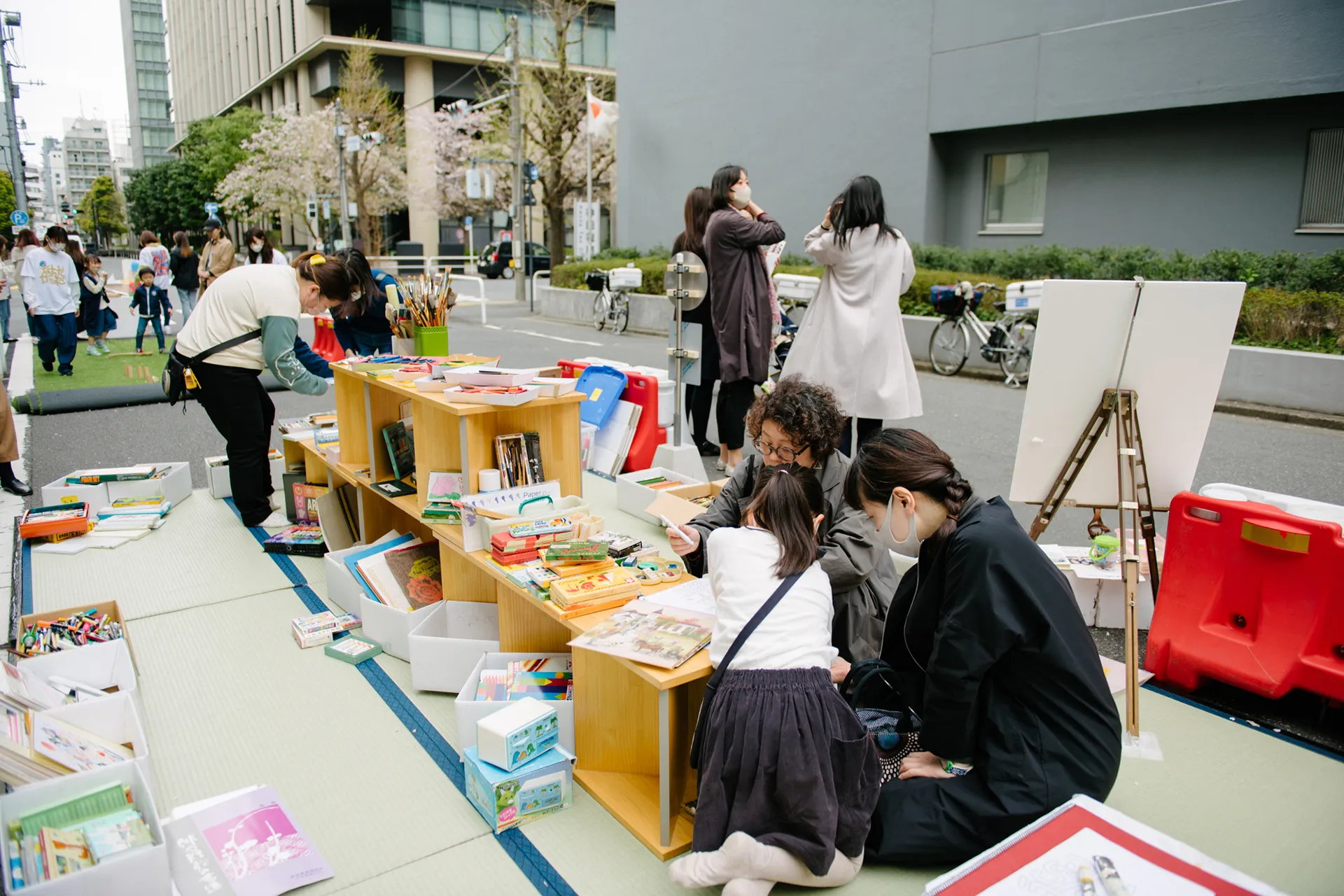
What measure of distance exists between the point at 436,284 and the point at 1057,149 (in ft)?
32.9

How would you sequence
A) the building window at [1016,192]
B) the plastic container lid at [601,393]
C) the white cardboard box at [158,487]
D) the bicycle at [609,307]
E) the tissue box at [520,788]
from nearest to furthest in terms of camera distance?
the tissue box at [520,788]
the plastic container lid at [601,393]
the white cardboard box at [158,487]
the building window at [1016,192]
the bicycle at [609,307]

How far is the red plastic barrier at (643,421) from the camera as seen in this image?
17.2ft

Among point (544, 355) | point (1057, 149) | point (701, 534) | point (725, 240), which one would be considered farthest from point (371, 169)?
point (701, 534)

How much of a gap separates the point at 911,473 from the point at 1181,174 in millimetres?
10635

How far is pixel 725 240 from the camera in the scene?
534 cm

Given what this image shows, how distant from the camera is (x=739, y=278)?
17.7 ft

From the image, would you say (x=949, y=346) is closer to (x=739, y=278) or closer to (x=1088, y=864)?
(x=739, y=278)

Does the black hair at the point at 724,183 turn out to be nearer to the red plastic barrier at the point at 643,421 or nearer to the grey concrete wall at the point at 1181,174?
the red plastic barrier at the point at 643,421

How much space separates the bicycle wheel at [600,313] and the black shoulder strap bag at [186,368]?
32.0 feet

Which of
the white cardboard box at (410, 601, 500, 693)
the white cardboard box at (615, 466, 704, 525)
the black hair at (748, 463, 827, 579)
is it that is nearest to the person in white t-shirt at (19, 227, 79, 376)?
the white cardboard box at (615, 466, 704, 525)

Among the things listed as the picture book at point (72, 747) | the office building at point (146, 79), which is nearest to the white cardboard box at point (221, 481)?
the picture book at point (72, 747)

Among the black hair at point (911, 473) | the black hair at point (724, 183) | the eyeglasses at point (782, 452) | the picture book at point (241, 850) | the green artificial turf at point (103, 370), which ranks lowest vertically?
the picture book at point (241, 850)

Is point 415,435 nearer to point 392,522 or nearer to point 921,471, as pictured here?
point 392,522

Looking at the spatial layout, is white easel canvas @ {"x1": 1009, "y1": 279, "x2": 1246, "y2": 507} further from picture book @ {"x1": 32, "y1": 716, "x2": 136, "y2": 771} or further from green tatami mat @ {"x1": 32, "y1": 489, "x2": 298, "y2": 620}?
green tatami mat @ {"x1": 32, "y1": 489, "x2": 298, "y2": 620}
